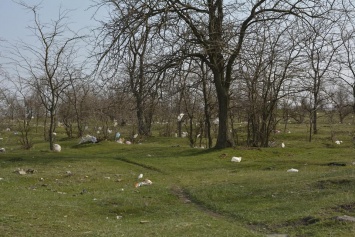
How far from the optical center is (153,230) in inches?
284

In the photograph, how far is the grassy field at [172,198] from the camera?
7266mm

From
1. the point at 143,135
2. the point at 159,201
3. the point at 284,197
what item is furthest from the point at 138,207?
the point at 143,135

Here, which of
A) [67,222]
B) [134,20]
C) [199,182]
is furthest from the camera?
[134,20]

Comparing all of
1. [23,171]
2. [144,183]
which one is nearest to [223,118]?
[144,183]

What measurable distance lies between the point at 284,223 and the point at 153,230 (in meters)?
2.20

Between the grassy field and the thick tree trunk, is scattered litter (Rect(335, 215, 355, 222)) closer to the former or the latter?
the grassy field

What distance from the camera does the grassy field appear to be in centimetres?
727

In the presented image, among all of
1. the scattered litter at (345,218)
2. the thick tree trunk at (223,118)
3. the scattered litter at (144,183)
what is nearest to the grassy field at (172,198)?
the scattered litter at (345,218)

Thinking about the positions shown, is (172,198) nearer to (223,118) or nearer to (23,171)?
(23,171)

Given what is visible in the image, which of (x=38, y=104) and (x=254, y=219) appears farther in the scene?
(x=38, y=104)

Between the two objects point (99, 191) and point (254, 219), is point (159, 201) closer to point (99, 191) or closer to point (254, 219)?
point (99, 191)

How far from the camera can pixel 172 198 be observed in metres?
10.6

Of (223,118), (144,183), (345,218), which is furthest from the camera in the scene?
(223,118)

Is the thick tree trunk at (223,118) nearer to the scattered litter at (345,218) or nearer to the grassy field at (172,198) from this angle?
the grassy field at (172,198)
